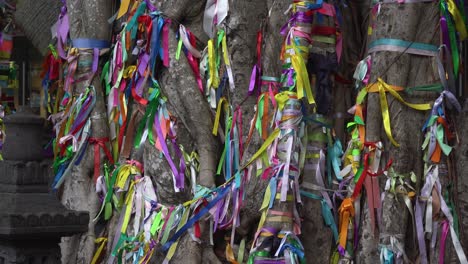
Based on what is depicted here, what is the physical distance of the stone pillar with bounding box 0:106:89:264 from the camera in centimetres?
638

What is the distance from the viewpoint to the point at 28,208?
645 centimetres

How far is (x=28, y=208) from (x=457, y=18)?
2593 mm

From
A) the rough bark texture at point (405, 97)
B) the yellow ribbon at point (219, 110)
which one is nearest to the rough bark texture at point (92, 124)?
the yellow ribbon at point (219, 110)

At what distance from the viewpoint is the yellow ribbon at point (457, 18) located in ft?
25.1

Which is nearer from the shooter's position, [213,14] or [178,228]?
[178,228]

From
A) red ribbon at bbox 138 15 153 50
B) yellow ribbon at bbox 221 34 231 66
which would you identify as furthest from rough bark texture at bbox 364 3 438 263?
red ribbon at bbox 138 15 153 50

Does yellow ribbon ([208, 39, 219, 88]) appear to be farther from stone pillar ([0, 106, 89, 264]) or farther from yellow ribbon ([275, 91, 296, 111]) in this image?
stone pillar ([0, 106, 89, 264])

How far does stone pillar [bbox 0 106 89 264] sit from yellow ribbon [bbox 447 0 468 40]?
2.30 meters

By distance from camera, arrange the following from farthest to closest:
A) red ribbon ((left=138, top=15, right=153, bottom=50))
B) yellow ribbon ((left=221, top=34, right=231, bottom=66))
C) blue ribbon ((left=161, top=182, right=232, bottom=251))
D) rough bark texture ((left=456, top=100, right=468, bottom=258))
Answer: red ribbon ((left=138, top=15, right=153, bottom=50)) < yellow ribbon ((left=221, top=34, right=231, bottom=66)) < blue ribbon ((left=161, top=182, right=232, bottom=251)) < rough bark texture ((left=456, top=100, right=468, bottom=258))

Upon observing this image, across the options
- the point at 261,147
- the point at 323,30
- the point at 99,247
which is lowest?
the point at 99,247

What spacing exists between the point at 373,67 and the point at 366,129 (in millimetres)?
331

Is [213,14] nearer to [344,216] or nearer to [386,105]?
→ [386,105]

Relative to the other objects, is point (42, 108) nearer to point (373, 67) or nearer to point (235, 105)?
point (235, 105)

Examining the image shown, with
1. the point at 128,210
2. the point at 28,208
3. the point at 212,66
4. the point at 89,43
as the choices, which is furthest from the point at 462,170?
the point at 89,43
